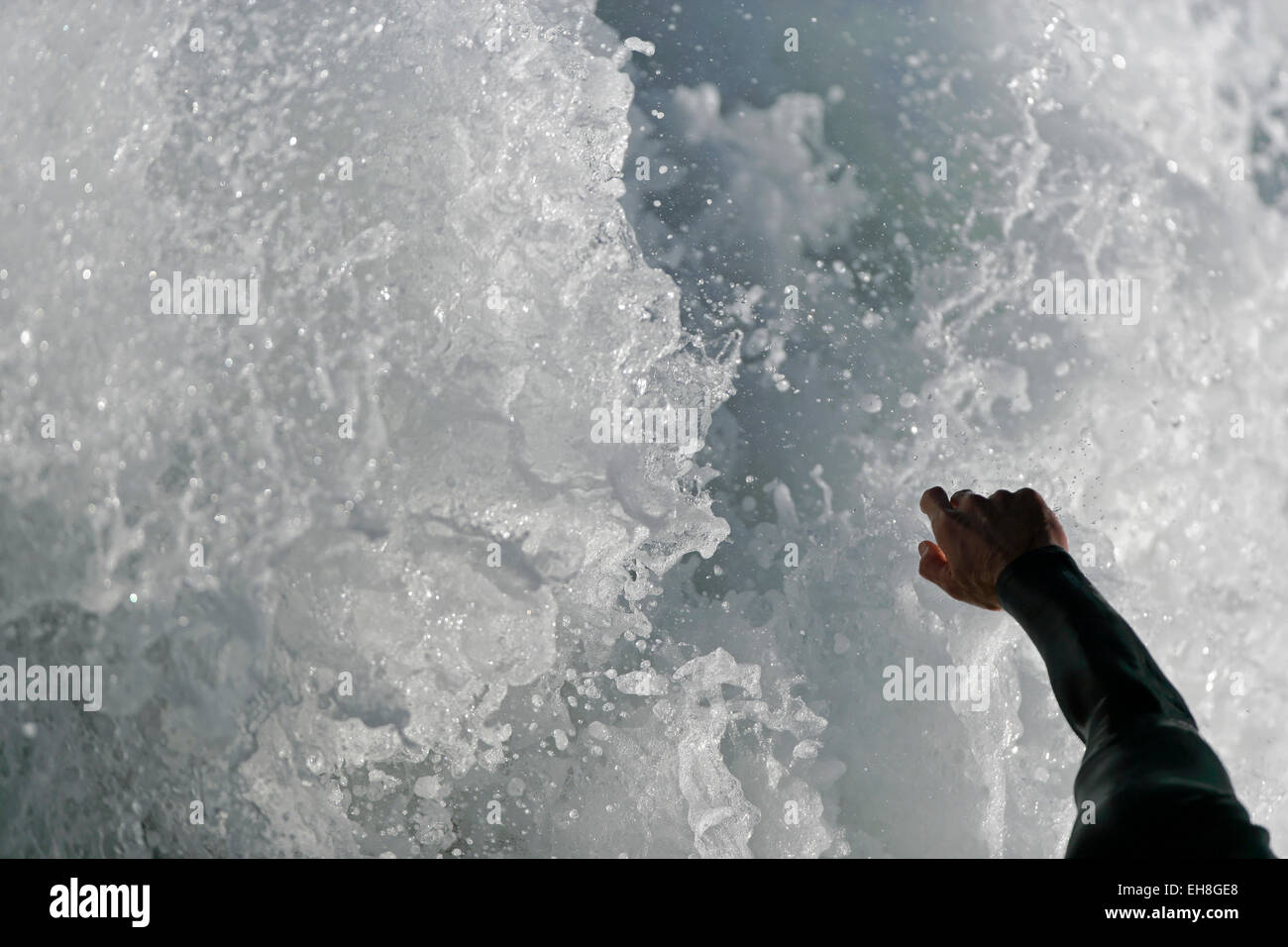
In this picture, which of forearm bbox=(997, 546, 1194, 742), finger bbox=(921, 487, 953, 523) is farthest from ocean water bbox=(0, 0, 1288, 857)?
forearm bbox=(997, 546, 1194, 742)

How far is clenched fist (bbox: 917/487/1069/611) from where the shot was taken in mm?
1337

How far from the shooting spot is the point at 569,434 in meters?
1.76

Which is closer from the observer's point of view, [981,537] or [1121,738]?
[1121,738]

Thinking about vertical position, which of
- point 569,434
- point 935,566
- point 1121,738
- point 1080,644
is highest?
point 569,434

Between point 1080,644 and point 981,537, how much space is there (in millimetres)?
244

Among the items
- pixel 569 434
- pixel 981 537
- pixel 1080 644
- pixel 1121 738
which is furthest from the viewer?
pixel 569 434

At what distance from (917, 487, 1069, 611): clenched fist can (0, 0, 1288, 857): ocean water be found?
12.5 inches

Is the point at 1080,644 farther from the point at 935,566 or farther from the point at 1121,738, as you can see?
the point at 935,566

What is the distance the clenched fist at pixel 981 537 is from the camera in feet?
4.39

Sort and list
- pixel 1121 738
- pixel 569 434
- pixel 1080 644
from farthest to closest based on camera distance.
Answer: pixel 569 434
pixel 1080 644
pixel 1121 738

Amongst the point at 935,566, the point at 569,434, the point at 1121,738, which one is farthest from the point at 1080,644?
the point at 569,434

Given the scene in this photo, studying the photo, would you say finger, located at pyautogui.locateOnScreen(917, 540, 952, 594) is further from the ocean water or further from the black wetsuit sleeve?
the ocean water
